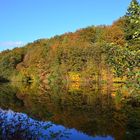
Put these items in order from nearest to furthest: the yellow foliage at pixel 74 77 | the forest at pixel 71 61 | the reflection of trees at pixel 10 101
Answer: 1. the reflection of trees at pixel 10 101
2. the forest at pixel 71 61
3. the yellow foliage at pixel 74 77

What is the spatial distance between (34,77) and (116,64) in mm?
117912

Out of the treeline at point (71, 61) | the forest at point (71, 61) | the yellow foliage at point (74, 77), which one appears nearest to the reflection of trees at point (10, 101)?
the forest at point (71, 61)

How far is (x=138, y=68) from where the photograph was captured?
998 cm

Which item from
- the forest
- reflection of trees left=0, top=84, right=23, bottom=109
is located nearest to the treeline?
the forest

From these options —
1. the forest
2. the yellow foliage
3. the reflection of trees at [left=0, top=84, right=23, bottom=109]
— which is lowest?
the reflection of trees at [left=0, top=84, right=23, bottom=109]

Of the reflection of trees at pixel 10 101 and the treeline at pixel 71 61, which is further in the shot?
the treeline at pixel 71 61

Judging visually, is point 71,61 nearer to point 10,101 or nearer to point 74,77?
point 74,77

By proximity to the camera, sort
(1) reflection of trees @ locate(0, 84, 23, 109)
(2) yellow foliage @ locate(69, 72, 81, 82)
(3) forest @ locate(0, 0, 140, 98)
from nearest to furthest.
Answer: (1) reflection of trees @ locate(0, 84, 23, 109) → (3) forest @ locate(0, 0, 140, 98) → (2) yellow foliage @ locate(69, 72, 81, 82)

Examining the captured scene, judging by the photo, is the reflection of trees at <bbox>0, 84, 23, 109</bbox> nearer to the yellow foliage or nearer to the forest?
the forest

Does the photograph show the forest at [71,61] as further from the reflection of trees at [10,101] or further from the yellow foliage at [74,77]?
the reflection of trees at [10,101]

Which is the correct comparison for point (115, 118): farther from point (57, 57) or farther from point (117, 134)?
point (57, 57)

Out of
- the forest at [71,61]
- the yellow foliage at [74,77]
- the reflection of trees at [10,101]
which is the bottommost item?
the reflection of trees at [10,101]

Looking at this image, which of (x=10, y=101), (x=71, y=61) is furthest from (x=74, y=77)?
(x=10, y=101)

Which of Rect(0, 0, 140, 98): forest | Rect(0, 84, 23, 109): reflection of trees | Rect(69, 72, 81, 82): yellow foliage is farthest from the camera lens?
Rect(69, 72, 81, 82): yellow foliage
